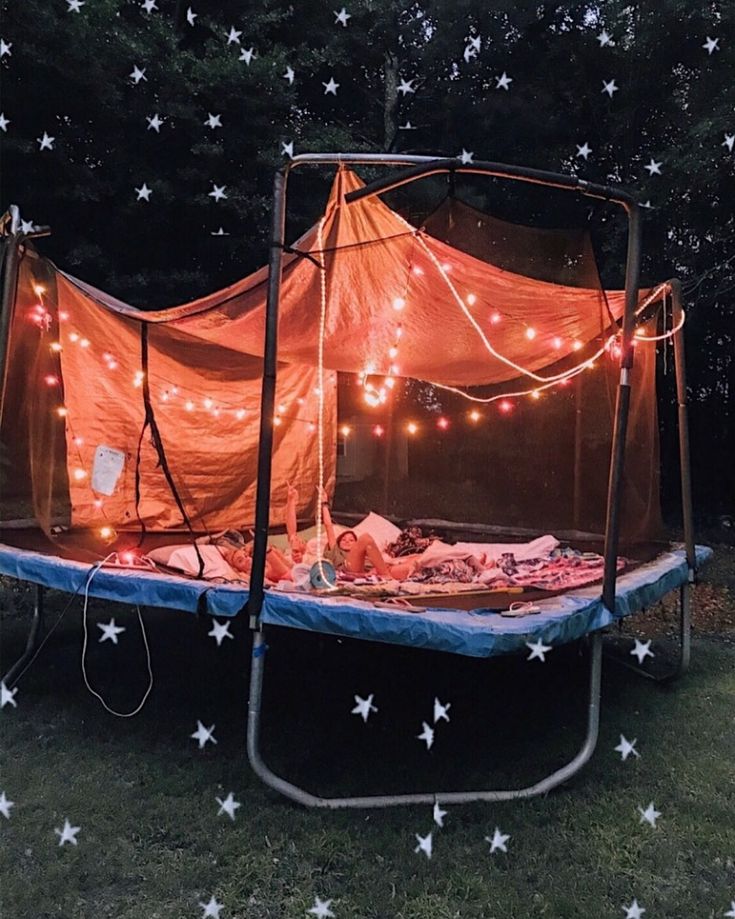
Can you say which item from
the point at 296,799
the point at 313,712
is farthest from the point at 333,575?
the point at 296,799

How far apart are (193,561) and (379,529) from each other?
5.52ft

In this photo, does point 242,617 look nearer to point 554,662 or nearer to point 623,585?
point 623,585

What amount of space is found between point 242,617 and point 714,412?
6081 mm

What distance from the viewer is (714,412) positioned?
7.16 meters

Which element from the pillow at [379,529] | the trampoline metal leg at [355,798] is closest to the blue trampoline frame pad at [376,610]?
the trampoline metal leg at [355,798]

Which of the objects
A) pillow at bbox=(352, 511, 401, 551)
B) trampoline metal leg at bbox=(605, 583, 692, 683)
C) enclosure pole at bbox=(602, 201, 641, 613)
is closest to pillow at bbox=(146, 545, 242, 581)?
A: pillow at bbox=(352, 511, 401, 551)

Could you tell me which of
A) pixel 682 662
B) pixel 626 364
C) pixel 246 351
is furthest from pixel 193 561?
pixel 682 662

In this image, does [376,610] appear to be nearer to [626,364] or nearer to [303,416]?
[626,364]

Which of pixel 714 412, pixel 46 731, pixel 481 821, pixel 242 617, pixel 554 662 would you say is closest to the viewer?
pixel 481 821

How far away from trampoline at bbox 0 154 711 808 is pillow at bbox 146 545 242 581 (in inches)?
9.5

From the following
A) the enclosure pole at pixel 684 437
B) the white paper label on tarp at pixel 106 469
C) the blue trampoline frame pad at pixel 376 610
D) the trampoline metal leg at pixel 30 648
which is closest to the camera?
the blue trampoline frame pad at pixel 376 610

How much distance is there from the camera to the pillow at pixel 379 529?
15.0ft

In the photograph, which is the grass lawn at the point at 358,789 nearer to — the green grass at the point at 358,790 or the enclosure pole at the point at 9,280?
the green grass at the point at 358,790

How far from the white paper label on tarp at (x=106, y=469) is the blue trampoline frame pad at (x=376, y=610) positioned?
2.24ft
